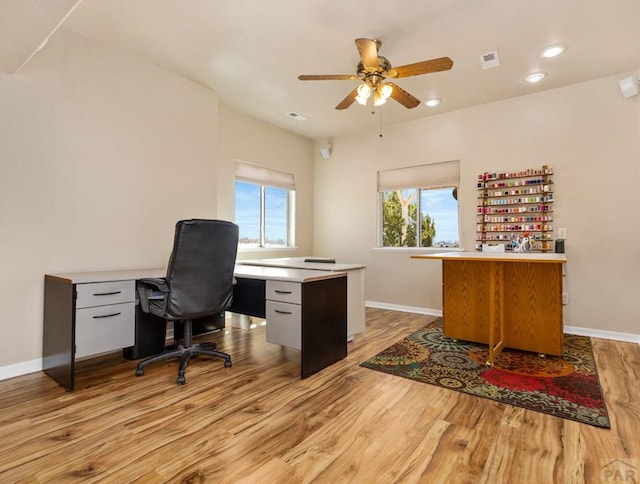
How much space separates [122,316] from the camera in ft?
8.33

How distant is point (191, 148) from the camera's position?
3.69 m

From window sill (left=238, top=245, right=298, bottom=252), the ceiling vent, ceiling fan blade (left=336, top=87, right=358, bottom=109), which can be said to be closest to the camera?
ceiling fan blade (left=336, top=87, right=358, bottom=109)

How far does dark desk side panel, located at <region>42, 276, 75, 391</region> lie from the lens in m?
2.29

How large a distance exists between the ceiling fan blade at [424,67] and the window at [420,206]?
2.21m

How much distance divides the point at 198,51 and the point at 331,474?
330 cm

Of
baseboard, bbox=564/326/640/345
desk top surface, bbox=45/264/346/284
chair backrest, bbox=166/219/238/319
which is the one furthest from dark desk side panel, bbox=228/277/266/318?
baseboard, bbox=564/326/640/345

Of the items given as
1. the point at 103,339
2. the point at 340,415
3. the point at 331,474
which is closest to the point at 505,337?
the point at 340,415

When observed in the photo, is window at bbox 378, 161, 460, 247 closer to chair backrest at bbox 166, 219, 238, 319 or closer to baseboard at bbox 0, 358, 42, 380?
chair backrest at bbox 166, 219, 238, 319

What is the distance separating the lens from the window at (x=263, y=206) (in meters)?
4.66

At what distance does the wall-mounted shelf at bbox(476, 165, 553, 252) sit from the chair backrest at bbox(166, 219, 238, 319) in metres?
3.11

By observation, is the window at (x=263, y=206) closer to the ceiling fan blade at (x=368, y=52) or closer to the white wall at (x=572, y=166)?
the white wall at (x=572, y=166)

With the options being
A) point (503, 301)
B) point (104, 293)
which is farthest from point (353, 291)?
point (104, 293)

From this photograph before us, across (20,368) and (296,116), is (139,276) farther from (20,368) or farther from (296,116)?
(296,116)

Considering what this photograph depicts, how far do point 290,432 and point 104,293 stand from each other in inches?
64.9
